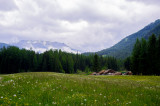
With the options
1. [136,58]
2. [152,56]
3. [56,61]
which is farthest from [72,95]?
[56,61]

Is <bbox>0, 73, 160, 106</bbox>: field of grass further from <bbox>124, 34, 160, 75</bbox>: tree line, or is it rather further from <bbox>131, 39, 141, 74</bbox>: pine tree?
<bbox>131, 39, 141, 74</bbox>: pine tree

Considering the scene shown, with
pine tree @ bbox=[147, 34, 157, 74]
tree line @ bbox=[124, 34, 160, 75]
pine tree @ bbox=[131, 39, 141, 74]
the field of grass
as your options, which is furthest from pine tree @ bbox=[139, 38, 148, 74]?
the field of grass

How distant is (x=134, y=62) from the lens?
5522cm

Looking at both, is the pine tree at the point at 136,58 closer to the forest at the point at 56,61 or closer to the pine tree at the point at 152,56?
the forest at the point at 56,61

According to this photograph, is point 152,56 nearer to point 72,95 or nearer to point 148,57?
point 148,57

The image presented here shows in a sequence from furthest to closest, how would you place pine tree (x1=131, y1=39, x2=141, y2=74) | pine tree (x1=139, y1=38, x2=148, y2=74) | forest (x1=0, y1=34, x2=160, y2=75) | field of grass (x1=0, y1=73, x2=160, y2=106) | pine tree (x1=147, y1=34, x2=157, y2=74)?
pine tree (x1=131, y1=39, x2=141, y2=74)
pine tree (x1=139, y1=38, x2=148, y2=74)
forest (x1=0, y1=34, x2=160, y2=75)
pine tree (x1=147, y1=34, x2=157, y2=74)
field of grass (x1=0, y1=73, x2=160, y2=106)

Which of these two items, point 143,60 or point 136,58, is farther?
point 136,58

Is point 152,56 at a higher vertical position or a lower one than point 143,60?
higher

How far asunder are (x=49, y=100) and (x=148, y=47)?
5426cm

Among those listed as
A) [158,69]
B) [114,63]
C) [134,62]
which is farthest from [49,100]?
[114,63]

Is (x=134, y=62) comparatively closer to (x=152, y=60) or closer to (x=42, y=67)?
(x=152, y=60)

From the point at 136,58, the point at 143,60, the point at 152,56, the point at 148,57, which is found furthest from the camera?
the point at 136,58

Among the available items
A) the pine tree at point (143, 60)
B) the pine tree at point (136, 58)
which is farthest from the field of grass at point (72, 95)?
the pine tree at point (136, 58)

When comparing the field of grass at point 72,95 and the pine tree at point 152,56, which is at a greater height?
the pine tree at point 152,56
